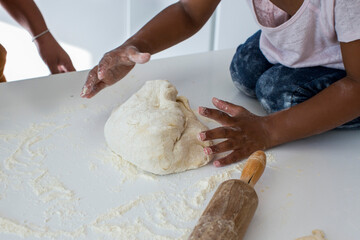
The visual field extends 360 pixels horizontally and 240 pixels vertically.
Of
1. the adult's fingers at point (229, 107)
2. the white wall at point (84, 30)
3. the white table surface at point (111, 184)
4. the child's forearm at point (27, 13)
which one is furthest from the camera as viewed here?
the white wall at point (84, 30)

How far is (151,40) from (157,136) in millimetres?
445

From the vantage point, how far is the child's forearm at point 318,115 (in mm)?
1050

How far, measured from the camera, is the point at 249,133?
106cm

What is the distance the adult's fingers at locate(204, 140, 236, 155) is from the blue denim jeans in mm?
321

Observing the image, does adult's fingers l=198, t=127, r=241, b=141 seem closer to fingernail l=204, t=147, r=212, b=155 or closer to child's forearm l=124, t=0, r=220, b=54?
fingernail l=204, t=147, r=212, b=155

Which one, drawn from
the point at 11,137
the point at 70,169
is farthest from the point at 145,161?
the point at 11,137

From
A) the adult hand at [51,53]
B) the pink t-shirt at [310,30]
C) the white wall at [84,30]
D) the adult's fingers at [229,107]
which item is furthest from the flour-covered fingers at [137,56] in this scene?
the white wall at [84,30]

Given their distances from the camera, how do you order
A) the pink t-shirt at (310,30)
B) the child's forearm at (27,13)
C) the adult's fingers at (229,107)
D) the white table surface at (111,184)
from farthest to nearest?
the child's forearm at (27,13), the adult's fingers at (229,107), the pink t-shirt at (310,30), the white table surface at (111,184)

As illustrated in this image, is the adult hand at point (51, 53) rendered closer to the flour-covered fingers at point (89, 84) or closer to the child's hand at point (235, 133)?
the flour-covered fingers at point (89, 84)

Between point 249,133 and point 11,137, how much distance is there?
0.67 metres

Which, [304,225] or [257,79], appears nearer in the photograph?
[304,225]

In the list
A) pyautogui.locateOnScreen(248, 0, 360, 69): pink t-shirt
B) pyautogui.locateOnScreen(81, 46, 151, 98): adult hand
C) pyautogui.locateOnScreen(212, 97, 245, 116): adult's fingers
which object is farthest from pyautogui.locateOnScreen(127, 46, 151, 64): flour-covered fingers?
pyautogui.locateOnScreen(248, 0, 360, 69): pink t-shirt

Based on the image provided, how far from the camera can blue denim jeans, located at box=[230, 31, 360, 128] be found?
3.98 feet

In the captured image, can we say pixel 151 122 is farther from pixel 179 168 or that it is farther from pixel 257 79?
pixel 257 79
